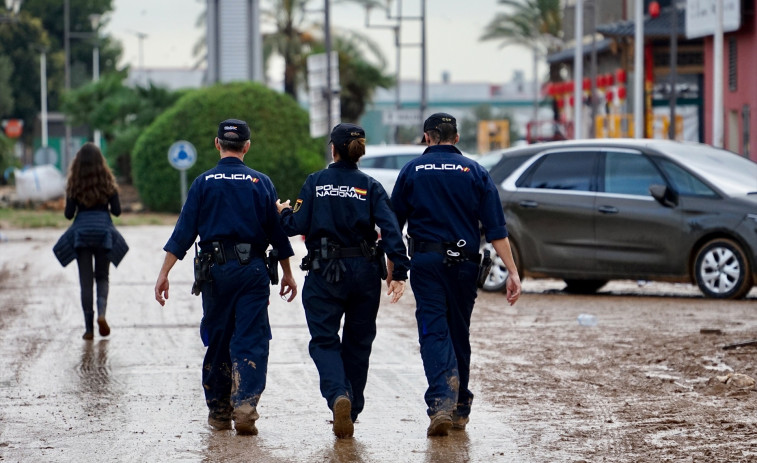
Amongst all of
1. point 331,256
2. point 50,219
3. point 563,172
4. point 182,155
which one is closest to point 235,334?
point 331,256

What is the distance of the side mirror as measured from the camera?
50.7ft

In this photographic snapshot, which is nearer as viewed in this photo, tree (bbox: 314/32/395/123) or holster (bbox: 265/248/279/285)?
holster (bbox: 265/248/279/285)

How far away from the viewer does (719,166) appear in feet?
52.3

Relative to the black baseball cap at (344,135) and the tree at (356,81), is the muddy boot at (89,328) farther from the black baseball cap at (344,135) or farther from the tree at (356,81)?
the tree at (356,81)

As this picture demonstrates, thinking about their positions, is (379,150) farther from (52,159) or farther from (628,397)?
(52,159)

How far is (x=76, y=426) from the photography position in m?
8.17

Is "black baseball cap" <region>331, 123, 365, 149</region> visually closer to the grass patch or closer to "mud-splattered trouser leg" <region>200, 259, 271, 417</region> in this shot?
"mud-splattered trouser leg" <region>200, 259, 271, 417</region>

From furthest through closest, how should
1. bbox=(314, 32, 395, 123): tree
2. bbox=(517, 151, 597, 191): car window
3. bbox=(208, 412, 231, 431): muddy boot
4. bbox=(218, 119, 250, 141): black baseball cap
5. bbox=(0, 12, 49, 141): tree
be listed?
bbox=(0, 12, 49, 141): tree < bbox=(314, 32, 395, 123): tree < bbox=(517, 151, 597, 191): car window < bbox=(218, 119, 250, 141): black baseball cap < bbox=(208, 412, 231, 431): muddy boot

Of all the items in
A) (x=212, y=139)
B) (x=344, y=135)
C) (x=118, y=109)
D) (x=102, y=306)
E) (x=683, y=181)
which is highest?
(x=118, y=109)

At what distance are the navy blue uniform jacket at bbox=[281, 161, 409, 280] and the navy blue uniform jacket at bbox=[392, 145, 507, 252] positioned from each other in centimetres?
23

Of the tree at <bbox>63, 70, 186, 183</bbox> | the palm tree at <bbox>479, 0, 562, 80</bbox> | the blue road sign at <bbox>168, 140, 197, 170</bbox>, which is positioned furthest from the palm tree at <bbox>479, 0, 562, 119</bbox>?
the blue road sign at <bbox>168, 140, 197, 170</bbox>

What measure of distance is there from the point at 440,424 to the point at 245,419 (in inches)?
39.8

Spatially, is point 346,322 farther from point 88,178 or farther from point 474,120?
point 474,120

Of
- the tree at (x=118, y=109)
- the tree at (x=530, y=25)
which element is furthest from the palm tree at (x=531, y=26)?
the tree at (x=118, y=109)
